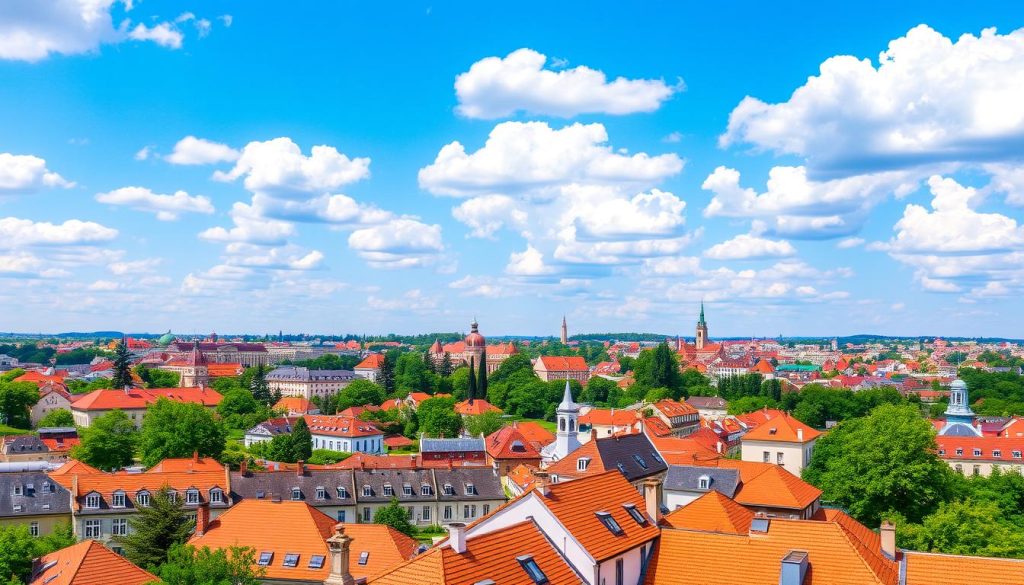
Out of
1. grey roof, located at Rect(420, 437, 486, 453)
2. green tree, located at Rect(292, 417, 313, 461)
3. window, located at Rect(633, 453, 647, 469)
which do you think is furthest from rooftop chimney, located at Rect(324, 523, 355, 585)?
grey roof, located at Rect(420, 437, 486, 453)

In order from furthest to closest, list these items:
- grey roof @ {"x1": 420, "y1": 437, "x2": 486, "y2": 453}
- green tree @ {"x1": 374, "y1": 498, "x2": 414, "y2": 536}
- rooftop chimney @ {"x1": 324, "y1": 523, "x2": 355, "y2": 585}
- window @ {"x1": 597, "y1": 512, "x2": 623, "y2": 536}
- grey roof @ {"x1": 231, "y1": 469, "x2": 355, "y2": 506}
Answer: grey roof @ {"x1": 420, "y1": 437, "x2": 486, "y2": 453}
grey roof @ {"x1": 231, "y1": 469, "x2": 355, "y2": 506}
green tree @ {"x1": 374, "y1": 498, "x2": 414, "y2": 536}
window @ {"x1": 597, "y1": 512, "x2": 623, "y2": 536}
rooftop chimney @ {"x1": 324, "y1": 523, "x2": 355, "y2": 585}

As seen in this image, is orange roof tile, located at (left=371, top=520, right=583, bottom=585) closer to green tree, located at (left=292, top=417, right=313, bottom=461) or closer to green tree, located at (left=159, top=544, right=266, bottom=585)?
green tree, located at (left=159, top=544, right=266, bottom=585)

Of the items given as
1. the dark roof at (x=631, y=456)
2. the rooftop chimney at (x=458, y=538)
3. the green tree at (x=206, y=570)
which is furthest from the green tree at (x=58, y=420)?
the rooftop chimney at (x=458, y=538)

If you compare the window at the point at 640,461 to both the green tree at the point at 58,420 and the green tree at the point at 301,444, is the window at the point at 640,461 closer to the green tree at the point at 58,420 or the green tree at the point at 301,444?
the green tree at the point at 301,444

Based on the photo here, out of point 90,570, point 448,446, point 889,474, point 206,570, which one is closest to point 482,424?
point 448,446

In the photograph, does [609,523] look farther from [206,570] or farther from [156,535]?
[156,535]

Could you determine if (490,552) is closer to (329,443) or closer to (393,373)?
(329,443)
